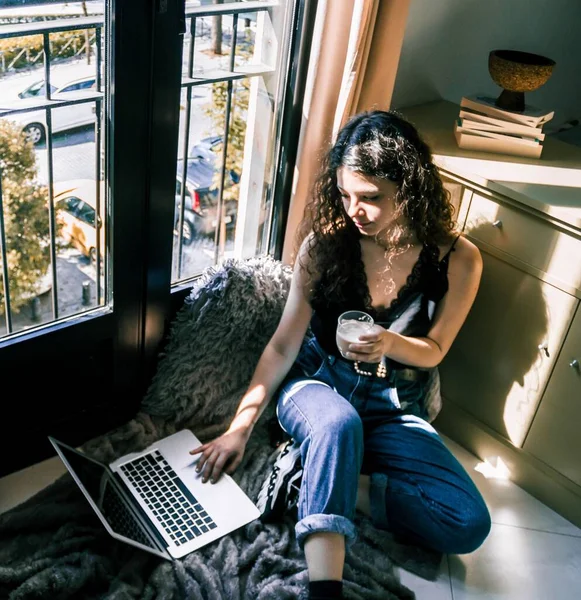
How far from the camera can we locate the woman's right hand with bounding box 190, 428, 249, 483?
184cm

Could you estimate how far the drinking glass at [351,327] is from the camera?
167 cm

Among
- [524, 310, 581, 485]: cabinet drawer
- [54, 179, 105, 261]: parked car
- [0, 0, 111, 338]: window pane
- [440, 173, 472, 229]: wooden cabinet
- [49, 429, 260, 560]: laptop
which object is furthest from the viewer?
[440, 173, 472, 229]: wooden cabinet

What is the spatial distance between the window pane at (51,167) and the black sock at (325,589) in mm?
843

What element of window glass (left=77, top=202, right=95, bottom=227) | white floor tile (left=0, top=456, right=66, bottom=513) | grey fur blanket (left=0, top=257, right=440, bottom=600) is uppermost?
window glass (left=77, top=202, right=95, bottom=227)

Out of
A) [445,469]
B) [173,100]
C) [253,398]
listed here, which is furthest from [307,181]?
[445,469]

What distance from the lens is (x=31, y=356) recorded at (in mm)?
1840

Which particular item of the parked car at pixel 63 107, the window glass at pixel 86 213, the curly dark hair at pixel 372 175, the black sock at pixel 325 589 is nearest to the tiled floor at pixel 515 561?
the black sock at pixel 325 589

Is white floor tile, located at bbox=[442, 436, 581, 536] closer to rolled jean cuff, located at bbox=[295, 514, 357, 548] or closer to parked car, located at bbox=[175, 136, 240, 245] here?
rolled jean cuff, located at bbox=[295, 514, 357, 548]

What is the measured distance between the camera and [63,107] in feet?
5.58

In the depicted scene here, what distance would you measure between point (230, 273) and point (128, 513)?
2.17 feet

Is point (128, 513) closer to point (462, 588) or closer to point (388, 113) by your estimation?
point (462, 588)

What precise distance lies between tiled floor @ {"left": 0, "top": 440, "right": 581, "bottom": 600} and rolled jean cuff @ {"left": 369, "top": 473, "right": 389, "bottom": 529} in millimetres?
133

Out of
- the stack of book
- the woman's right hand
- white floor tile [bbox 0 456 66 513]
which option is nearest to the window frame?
white floor tile [bbox 0 456 66 513]

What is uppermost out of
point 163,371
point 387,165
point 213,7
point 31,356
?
point 213,7
